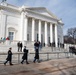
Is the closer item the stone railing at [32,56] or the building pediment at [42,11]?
the stone railing at [32,56]

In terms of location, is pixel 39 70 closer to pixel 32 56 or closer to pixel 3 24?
pixel 32 56

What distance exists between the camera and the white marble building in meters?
36.7

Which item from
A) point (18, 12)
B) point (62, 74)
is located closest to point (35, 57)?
point (62, 74)

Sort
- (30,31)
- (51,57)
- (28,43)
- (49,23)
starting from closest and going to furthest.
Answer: (51,57) < (28,43) < (30,31) < (49,23)

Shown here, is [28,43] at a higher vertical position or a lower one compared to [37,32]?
lower

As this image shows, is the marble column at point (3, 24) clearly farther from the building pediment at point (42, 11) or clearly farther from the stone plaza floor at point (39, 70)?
the stone plaza floor at point (39, 70)

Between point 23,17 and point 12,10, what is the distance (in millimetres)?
3226

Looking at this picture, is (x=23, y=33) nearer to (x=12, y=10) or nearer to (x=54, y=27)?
(x=12, y=10)

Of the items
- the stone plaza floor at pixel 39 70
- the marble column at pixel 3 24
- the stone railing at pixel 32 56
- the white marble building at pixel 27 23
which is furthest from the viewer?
the white marble building at pixel 27 23

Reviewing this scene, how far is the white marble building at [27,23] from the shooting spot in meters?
36.7

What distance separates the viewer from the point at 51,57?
67.0ft

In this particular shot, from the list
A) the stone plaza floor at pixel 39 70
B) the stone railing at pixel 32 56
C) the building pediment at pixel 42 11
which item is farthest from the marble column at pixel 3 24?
the stone plaza floor at pixel 39 70

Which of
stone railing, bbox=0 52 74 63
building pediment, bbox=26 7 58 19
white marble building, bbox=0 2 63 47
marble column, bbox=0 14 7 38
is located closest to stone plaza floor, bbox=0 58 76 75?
stone railing, bbox=0 52 74 63

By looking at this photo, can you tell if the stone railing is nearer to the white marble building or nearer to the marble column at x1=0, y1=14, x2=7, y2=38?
the white marble building
